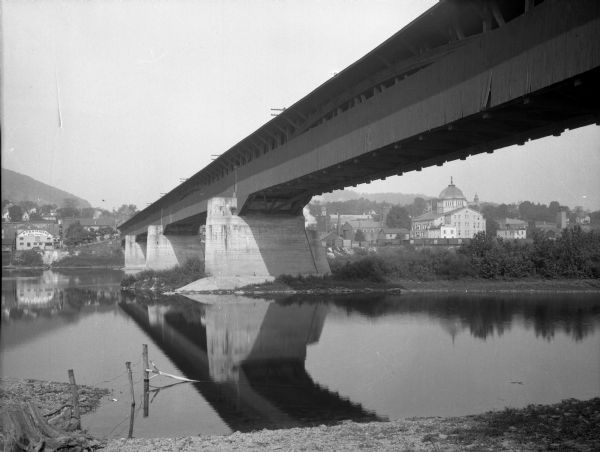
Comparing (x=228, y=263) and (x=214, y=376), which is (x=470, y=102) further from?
(x=228, y=263)

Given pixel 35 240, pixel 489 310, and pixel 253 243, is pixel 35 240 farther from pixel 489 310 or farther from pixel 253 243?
pixel 489 310

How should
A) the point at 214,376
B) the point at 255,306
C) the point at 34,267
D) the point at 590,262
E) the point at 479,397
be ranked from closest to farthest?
the point at 479,397, the point at 214,376, the point at 255,306, the point at 590,262, the point at 34,267

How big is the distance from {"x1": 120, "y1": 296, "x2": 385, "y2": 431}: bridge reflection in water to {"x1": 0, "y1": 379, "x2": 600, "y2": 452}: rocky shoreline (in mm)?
1579

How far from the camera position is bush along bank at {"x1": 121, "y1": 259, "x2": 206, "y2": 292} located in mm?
44531

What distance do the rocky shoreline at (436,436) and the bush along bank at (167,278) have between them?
108ft

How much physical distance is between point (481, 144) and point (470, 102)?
16.4ft

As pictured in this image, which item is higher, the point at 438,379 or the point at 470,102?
the point at 470,102

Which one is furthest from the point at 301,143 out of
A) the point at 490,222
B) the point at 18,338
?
the point at 490,222

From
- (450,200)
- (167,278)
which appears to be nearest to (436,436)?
(167,278)

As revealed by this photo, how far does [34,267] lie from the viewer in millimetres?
68000

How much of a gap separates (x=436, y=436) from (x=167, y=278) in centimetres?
3970

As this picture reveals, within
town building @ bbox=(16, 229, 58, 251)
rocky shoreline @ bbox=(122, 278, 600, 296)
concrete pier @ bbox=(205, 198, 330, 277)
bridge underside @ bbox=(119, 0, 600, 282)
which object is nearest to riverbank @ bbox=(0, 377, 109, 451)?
bridge underside @ bbox=(119, 0, 600, 282)

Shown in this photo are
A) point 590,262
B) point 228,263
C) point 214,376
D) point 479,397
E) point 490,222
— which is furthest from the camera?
point 490,222

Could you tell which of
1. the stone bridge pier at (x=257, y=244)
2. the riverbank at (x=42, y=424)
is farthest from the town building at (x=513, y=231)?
the riverbank at (x=42, y=424)
